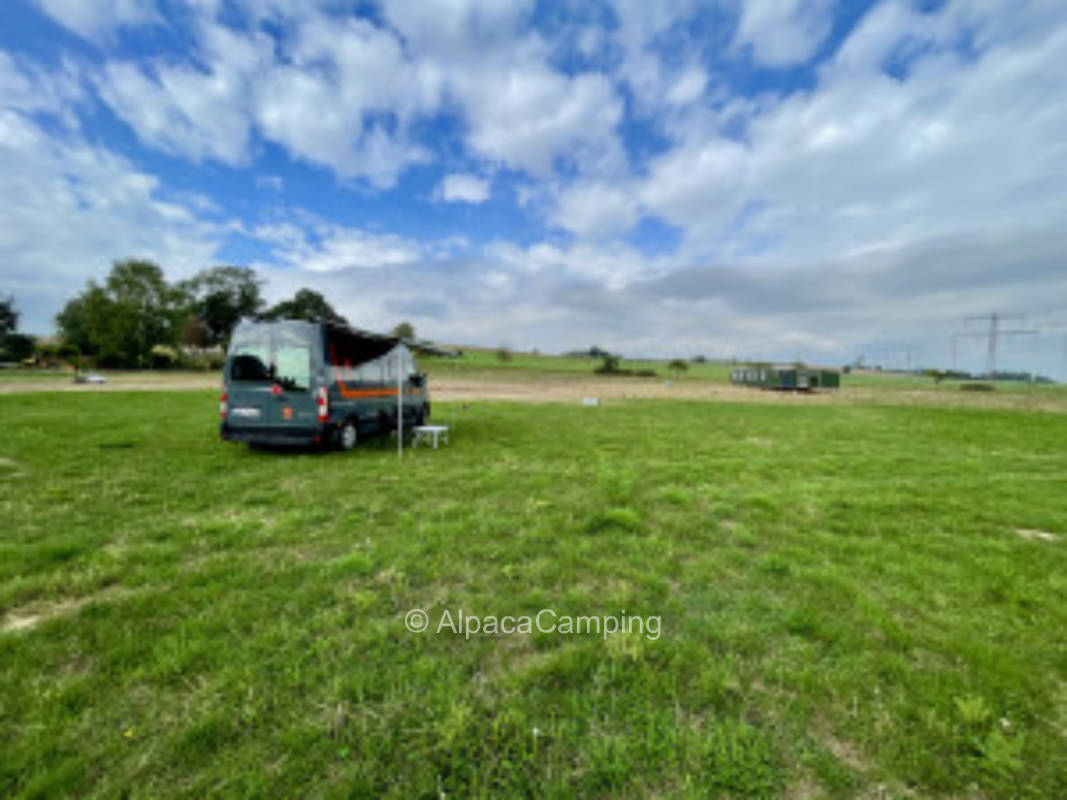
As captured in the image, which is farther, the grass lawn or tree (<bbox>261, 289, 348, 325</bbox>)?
tree (<bbox>261, 289, 348, 325</bbox>)

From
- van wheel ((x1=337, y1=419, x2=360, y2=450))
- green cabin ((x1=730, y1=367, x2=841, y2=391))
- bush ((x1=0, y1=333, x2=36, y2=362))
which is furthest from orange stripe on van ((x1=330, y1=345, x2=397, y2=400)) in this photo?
bush ((x1=0, y1=333, x2=36, y2=362))

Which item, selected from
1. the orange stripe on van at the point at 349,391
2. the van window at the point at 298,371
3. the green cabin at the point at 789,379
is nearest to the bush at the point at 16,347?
the orange stripe on van at the point at 349,391

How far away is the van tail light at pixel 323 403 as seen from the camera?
8078mm

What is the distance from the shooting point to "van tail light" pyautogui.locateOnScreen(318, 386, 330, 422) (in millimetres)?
8078

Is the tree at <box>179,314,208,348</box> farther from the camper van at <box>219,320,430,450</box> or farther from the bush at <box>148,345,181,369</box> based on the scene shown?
the camper van at <box>219,320,430,450</box>

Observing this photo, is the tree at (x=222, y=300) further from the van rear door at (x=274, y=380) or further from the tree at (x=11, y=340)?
the van rear door at (x=274, y=380)

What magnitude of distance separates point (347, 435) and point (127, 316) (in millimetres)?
64275

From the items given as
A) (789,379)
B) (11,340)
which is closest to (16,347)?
(11,340)

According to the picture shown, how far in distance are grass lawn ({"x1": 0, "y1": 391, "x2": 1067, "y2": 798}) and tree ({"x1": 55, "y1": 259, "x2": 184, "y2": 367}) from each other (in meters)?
62.7

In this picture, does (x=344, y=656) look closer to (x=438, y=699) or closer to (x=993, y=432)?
(x=438, y=699)

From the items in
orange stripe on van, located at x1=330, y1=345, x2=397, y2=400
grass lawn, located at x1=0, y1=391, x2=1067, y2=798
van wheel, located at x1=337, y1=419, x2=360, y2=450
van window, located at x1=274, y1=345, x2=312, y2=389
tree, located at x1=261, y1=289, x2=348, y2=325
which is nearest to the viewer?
grass lawn, located at x1=0, y1=391, x2=1067, y2=798

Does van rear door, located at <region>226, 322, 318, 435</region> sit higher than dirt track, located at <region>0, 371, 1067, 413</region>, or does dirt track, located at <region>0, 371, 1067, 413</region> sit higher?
van rear door, located at <region>226, 322, 318, 435</region>

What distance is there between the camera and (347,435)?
9.15 m

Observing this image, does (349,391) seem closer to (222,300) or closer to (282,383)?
(282,383)
